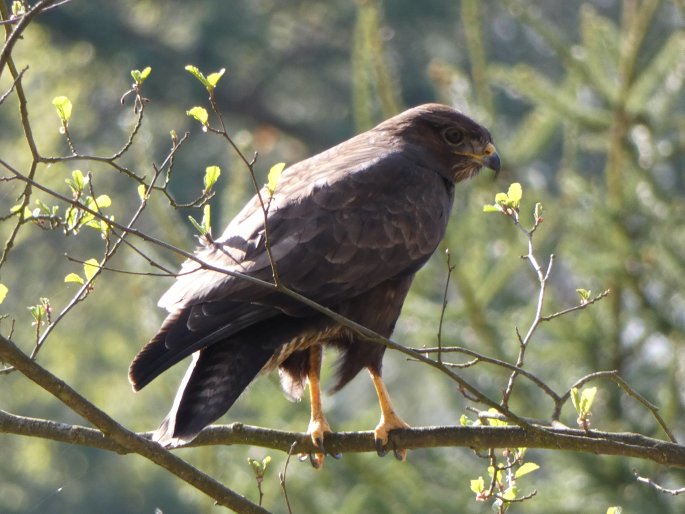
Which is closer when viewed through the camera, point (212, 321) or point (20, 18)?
point (20, 18)

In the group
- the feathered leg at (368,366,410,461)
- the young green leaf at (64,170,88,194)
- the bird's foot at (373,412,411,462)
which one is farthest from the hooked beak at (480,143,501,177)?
the young green leaf at (64,170,88,194)

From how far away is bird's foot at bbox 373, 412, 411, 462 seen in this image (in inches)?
190

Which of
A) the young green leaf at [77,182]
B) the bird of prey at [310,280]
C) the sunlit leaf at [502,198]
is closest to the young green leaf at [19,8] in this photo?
the young green leaf at [77,182]

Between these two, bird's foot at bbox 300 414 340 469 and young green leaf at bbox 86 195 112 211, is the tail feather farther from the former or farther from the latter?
young green leaf at bbox 86 195 112 211

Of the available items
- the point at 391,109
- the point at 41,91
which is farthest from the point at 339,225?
the point at 41,91

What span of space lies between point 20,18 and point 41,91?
15.5 m

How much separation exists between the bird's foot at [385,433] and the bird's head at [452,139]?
1.42m

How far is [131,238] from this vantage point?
11680mm

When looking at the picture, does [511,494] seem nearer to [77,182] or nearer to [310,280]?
[310,280]

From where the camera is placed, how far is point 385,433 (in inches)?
195

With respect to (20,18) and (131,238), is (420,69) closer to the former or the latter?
(131,238)

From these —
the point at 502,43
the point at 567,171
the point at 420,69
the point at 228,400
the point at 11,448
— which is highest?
the point at 502,43

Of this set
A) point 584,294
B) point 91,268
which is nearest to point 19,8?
point 91,268

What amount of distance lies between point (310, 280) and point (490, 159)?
5.23 feet
